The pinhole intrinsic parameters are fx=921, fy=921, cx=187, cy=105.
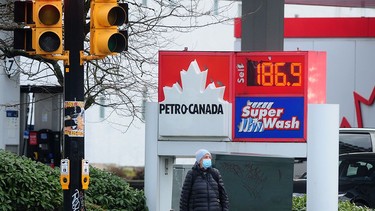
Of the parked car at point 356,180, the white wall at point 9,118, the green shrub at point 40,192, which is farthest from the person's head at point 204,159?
the white wall at point 9,118

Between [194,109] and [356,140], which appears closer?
[194,109]

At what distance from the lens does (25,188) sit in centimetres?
1388

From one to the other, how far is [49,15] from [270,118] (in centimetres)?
454

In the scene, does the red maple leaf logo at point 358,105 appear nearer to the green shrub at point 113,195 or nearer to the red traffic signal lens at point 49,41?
the green shrub at point 113,195

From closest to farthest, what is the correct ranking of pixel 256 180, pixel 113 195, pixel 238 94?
1. pixel 256 180
2. pixel 238 94
3. pixel 113 195

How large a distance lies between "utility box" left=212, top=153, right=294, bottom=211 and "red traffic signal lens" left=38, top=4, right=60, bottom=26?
3.59 meters

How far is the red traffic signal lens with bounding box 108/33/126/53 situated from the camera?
37.4 ft

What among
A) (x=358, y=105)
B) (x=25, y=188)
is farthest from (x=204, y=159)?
(x=358, y=105)

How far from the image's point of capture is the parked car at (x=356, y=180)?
20.6 m

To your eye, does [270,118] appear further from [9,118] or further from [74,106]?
[9,118]

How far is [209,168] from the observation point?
39.9 feet

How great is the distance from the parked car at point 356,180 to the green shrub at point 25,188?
751 centimetres

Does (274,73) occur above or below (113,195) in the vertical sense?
above

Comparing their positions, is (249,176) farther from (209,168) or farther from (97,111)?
(97,111)
